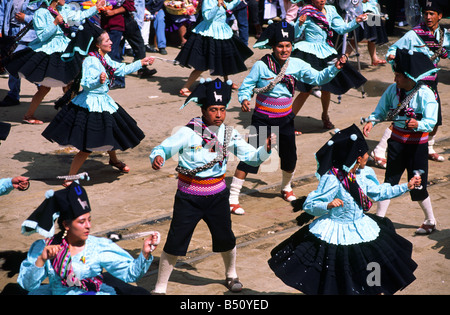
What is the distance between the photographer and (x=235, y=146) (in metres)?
6.68

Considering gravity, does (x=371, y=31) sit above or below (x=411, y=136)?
below

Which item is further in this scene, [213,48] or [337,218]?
[213,48]

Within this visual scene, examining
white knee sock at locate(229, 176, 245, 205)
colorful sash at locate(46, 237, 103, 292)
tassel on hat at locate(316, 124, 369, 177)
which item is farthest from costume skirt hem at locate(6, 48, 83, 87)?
colorful sash at locate(46, 237, 103, 292)

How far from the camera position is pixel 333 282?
5.87m

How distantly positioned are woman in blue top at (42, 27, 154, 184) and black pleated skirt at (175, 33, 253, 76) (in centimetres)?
369

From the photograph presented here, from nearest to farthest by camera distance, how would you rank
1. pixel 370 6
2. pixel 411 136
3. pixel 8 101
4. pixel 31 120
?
pixel 411 136
pixel 31 120
pixel 8 101
pixel 370 6

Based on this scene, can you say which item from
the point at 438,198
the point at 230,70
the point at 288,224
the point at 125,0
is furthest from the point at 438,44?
the point at 125,0

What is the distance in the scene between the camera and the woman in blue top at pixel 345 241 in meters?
5.89

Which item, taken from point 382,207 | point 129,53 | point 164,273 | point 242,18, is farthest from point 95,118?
point 242,18

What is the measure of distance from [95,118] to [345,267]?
173 inches

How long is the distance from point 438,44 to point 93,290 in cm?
629

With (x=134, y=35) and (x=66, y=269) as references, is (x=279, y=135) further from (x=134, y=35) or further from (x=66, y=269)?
(x=134, y=35)

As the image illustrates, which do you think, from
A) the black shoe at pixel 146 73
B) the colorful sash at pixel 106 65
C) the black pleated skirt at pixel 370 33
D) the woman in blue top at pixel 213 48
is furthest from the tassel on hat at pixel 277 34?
the black pleated skirt at pixel 370 33
